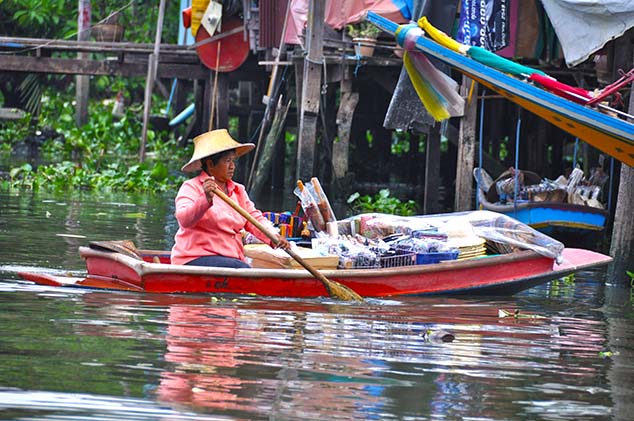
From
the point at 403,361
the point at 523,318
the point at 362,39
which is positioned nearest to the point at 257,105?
the point at 362,39

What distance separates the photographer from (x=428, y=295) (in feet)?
24.8

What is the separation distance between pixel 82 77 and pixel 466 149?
11.0 meters

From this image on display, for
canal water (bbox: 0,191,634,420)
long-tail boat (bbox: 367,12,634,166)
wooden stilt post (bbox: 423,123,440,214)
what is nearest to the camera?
canal water (bbox: 0,191,634,420)

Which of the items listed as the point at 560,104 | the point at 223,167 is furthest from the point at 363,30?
the point at 223,167

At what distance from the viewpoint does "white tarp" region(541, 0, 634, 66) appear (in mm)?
→ 9734

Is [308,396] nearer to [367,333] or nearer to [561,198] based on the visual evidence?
[367,333]

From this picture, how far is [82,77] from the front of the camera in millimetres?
20828

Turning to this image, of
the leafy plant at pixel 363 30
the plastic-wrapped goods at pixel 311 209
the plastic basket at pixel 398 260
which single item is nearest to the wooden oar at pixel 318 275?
the plastic basket at pixel 398 260

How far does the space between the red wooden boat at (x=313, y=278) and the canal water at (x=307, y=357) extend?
10 cm

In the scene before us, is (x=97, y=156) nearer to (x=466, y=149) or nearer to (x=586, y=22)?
(x=466, y=149)

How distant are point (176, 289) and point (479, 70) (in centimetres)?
268

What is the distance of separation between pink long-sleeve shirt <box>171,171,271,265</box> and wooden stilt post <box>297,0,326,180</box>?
4.79 metres

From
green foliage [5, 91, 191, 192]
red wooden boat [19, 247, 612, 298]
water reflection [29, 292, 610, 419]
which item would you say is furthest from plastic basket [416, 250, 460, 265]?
green foliage [5, 91, 191, 192]

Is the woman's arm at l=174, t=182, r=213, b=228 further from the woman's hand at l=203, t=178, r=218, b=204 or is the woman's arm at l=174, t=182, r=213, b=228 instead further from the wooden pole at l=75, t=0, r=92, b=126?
the wooden pole at l=75, t=0, r=92, b=126
